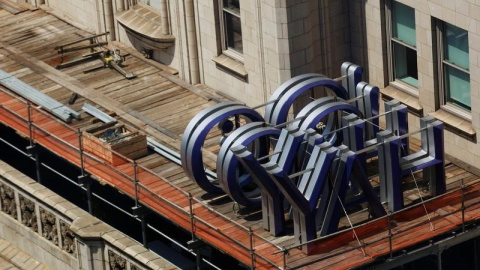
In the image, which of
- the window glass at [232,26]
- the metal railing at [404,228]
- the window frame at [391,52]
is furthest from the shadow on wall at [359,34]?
the metal railing at [404,228]

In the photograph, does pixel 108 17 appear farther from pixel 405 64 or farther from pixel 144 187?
pixel 405 64

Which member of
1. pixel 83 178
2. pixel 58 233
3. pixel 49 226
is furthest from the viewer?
pixel 49 226

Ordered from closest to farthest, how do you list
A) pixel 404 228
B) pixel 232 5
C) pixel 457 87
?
pixel 404 228 < pixel 457 87 < pixel 232 5

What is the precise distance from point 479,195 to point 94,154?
12546mm

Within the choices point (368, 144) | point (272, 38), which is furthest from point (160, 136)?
point (368, 144)

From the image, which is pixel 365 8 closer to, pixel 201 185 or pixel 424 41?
pixel 424 41

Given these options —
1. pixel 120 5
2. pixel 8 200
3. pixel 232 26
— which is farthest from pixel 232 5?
pixel 8 200

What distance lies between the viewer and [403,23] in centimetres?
5981

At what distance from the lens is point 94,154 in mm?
62188

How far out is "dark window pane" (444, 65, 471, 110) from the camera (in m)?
58.2

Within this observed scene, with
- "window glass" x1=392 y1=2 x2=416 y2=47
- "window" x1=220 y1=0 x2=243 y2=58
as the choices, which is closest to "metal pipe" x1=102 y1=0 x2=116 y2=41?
"window" x1=220 y1=0 x2=243 y2=58

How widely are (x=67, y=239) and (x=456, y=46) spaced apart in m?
13.5

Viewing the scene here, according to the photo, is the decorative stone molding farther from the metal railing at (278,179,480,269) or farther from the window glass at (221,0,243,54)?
the metal railing at (278,179,480,269)

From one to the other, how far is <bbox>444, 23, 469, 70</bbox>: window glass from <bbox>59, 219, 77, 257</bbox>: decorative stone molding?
12.8m
